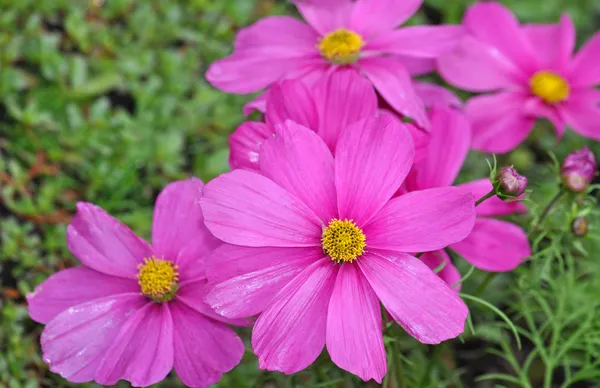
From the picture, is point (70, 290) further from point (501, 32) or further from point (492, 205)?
point (501, 32)

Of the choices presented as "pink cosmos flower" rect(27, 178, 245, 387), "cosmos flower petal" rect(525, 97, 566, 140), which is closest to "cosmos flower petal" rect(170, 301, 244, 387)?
"pink cosmos flower" rect(27, 178, 245, 387)

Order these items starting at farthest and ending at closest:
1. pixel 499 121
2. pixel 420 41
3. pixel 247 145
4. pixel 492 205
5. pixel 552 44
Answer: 1. pixel 552 44
2. pixel 499 121
3. pixel 420 41
4. pixel 492 205
5. pixel 247 145

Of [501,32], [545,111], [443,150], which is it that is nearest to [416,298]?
[443,150]

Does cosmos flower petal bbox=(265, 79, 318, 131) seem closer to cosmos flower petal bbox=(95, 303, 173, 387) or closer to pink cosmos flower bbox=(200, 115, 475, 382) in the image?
pink cosmos flower bbox=(200, 115, 475, 382)

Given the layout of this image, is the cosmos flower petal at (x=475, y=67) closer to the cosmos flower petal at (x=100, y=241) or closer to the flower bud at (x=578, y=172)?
the flower bud at (x=578, y=172)

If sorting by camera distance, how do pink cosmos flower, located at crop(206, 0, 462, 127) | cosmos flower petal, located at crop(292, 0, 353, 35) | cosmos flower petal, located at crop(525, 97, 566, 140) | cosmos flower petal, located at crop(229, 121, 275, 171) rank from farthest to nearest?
cosmos flower petal, located at crop(525, 97, 566, 140), cosmos flower petal, located at crop(292, 0, 353, 35), pink cosmos flower, located at crop(206, 0, 462, 127), cosmos flower petal, located at crop(229, 121, 275, 171)

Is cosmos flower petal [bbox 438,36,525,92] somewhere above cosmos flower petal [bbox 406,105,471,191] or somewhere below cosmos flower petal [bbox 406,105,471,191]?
above
